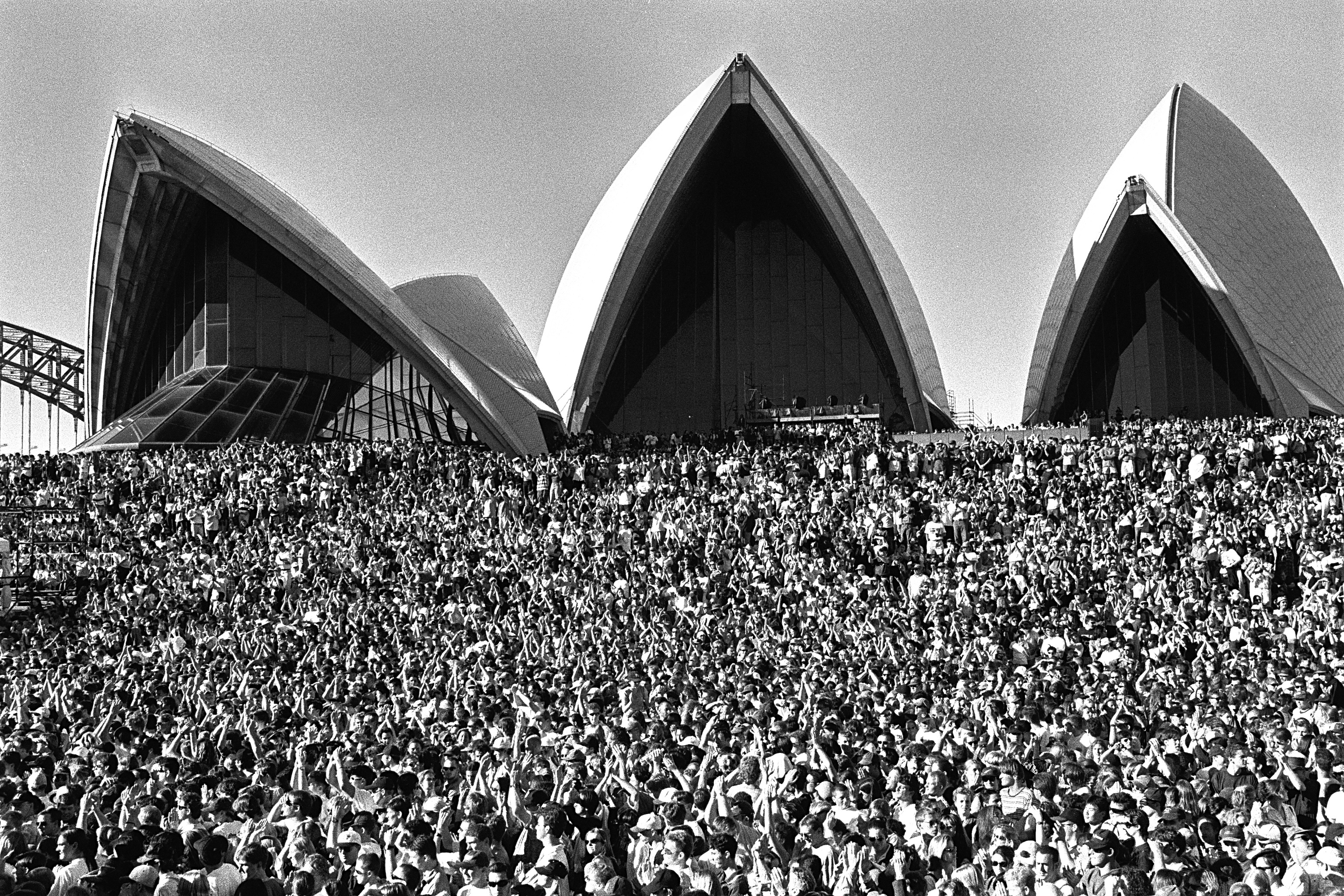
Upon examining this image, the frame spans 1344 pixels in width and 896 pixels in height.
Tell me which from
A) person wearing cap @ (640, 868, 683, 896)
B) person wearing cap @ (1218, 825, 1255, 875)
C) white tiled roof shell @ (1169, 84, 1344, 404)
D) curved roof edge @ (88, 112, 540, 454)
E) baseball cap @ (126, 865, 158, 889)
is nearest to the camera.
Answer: person wearing cap @ (640, 868, 683, 896)

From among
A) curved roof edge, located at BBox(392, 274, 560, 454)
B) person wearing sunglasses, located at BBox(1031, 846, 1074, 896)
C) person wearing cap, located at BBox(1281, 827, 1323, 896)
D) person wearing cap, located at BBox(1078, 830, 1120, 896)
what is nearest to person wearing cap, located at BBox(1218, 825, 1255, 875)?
person wearing cap, located at BBox(1281, 827, 1323, 896)

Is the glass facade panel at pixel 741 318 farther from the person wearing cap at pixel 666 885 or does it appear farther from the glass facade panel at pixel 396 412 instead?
the person wearing cap at pixel 666 885

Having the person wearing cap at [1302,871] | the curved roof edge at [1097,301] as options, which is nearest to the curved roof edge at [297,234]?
the curved roof edge at [1097,301]

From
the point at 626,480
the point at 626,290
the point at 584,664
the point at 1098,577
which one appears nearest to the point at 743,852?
the point at 584,664

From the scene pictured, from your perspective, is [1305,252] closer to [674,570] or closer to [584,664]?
[674,570]

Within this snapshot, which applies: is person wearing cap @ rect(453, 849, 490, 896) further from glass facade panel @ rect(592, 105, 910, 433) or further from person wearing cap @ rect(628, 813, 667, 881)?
glass facade panel @ rect(592, 105, 910, 433)

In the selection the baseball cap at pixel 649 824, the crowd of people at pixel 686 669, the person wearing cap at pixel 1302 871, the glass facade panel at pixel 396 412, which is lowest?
the person wearing cap at pixel 1302 871

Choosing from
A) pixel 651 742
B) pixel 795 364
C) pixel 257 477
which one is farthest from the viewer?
pixel 795 364
